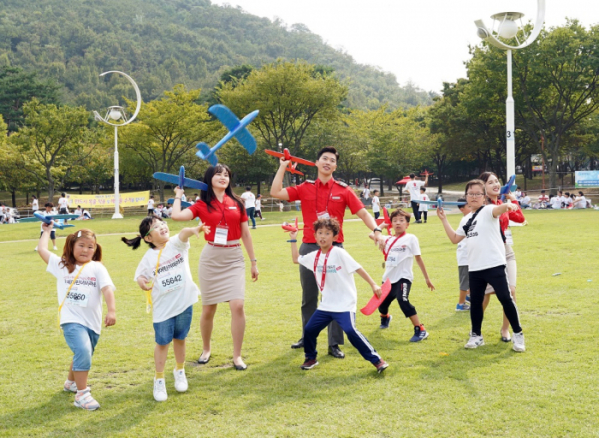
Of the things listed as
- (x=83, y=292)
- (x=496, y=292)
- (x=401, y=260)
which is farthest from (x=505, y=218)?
(x=83, y=292)

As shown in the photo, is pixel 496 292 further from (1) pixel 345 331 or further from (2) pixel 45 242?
(2) pixel 45 242

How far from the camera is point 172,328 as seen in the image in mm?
4707

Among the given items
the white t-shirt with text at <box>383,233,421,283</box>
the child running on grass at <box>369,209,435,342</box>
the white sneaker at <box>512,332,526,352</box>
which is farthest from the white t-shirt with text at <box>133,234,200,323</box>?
the white sneaker at <box>512,332,526,352</box>

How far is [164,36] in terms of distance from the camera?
157625 millimetres

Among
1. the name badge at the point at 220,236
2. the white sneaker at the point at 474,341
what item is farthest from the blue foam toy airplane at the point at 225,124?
the white sneaker at the point at 474,341

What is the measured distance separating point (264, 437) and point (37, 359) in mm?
3213

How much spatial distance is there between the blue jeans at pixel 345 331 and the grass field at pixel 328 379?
206 millimetres

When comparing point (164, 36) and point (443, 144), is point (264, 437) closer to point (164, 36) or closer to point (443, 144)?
point (443, 144)

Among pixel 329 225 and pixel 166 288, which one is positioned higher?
pixel 329 225

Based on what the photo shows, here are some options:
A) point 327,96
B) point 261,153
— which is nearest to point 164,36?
point 261,153

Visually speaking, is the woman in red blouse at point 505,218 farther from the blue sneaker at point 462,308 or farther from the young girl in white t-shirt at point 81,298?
the young girl in white t-shirt at point 81,298

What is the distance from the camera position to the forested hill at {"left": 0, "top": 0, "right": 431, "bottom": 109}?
108 metres

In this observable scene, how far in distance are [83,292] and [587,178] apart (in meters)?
38.3

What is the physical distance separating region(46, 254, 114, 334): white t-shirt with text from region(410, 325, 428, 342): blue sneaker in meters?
3.36
